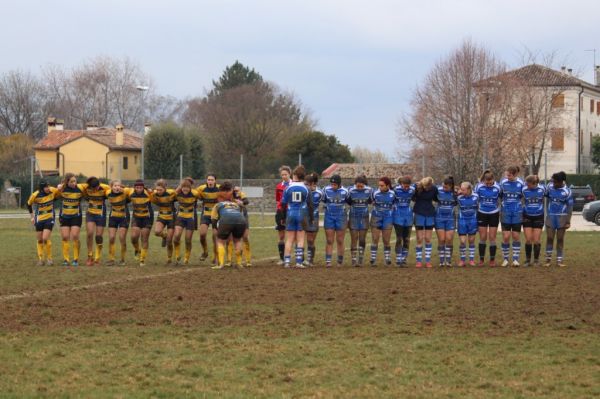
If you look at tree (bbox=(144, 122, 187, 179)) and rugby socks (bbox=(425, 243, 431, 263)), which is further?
tree (bbox=(144, 122, 187, 179))

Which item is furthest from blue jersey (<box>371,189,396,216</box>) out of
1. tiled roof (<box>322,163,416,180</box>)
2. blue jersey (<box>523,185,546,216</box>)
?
tiled roof (<box>322,163,416,180</box>)

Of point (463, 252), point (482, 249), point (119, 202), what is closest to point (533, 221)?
point (482, 249)

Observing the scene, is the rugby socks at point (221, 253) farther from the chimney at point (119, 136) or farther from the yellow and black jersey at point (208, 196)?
the chimney at point (119, 136)

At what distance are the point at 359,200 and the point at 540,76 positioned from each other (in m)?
48.9

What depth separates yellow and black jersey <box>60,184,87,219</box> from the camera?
2136 cm

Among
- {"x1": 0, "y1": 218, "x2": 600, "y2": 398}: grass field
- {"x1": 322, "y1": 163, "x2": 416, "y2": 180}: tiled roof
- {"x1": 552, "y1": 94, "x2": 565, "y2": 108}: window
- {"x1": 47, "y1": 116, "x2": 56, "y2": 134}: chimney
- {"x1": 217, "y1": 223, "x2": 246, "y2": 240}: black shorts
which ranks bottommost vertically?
{"x1": 0, "y1": 218, "x2": 600, "y2": 398}: grass field

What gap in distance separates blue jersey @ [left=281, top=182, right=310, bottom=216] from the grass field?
6.04ft

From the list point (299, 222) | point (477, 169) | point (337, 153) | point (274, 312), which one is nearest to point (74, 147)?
point (337, 153)

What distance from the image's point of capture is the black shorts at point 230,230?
19.4 metres

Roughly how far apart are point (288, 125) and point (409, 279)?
267ft

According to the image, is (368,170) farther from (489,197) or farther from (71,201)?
(71,201)

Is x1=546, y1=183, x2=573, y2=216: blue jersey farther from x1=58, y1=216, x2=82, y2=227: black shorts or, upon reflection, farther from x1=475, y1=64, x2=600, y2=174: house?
x1=475, y1=64, x2=600, y2=174: house

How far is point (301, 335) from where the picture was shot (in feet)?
37.8

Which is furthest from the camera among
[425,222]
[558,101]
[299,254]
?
[558,101]
